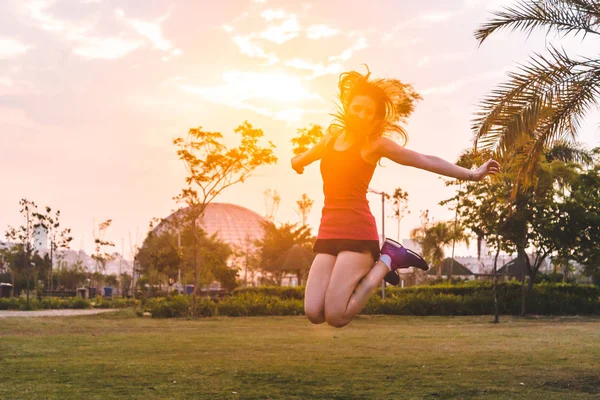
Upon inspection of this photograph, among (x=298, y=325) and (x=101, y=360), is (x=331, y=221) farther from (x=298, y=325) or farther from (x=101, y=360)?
(x=298, y=325)

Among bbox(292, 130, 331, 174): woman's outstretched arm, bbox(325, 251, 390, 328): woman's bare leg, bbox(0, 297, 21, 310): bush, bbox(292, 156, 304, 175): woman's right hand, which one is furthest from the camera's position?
bbox(0, 297, 21, 310): bush

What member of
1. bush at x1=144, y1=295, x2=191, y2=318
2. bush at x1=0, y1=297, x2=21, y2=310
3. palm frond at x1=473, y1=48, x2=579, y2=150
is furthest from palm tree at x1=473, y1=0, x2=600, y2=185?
bush at x1=0, y1=297, x2=21, y2=310

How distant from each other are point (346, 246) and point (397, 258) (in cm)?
43

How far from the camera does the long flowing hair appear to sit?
616 centimetres

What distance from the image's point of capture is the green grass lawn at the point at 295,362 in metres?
13.1

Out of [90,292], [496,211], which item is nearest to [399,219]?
[496,211]

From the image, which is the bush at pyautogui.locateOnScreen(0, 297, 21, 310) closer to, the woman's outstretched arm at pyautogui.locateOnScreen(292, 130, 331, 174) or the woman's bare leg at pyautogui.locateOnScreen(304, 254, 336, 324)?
the woman's outstretched arm at pyautogui.locateOnScreen(292, 130, 331, 174)

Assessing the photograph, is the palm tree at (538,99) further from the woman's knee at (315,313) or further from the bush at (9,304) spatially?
the bush at (9,304)

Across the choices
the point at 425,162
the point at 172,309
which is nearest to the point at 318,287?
the point at 425,162

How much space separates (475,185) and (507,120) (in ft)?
64.6

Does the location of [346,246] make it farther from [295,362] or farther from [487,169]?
[295,362]

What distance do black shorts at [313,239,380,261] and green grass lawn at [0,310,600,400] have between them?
6.98 m

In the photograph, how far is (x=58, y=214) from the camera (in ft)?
149

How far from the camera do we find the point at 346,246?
233 inches
